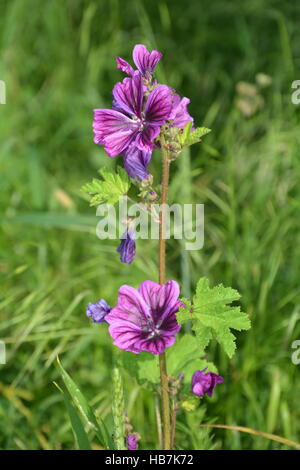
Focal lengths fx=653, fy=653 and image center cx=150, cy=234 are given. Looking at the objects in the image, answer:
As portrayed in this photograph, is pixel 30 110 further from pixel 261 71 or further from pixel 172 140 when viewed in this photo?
pixel 172 140

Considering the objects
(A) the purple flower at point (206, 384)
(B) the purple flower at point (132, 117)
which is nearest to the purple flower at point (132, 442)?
(A) the purple flower at point (206, 384)

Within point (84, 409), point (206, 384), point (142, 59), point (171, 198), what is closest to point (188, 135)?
point (142, 59)

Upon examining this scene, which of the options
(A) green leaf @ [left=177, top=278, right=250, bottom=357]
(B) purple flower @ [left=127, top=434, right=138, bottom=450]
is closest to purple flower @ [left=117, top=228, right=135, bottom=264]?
(A) green leaf @ [left=177, top=278, right=250, bottom=357]

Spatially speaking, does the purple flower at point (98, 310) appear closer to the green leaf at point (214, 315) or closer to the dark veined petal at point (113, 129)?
the green leaf at point (214, 315)

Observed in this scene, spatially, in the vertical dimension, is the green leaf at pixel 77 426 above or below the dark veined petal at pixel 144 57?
below

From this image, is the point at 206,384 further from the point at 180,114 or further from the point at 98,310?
the point at 180,114

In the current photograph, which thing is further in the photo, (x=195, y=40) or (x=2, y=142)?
(x=195, y=40)
